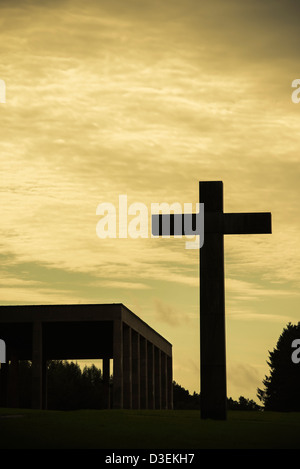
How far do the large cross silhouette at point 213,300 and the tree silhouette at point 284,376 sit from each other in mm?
73426

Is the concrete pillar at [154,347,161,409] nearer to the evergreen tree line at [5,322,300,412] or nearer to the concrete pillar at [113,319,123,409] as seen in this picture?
the evergreen tree line at [5,322,300,412]

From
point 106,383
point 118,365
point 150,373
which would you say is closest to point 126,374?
point 118,365

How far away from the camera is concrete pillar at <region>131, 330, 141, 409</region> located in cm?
5603

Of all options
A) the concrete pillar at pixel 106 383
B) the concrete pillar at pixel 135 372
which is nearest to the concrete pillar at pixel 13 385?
the concrete pillar at pixel 106 383

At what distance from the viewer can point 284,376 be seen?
3696 inches

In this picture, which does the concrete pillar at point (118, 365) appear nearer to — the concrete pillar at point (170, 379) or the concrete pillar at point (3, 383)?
the concrete pillar at point (3, 383)

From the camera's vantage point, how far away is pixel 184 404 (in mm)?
128375

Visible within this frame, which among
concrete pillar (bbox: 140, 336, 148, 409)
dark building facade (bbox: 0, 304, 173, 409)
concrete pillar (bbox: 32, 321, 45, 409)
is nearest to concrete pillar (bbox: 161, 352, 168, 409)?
dark building facade (bbox: 0, 304, 173, 409)

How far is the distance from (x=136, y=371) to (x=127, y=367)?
3444 mm

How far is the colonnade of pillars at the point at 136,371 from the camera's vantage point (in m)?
48.8

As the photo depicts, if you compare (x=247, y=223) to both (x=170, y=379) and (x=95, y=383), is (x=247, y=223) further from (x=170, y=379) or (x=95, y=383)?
(x=95, y=383)

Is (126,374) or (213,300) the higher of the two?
(213,300)
